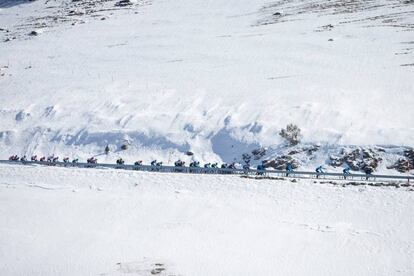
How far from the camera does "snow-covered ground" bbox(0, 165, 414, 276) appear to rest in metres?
17.3

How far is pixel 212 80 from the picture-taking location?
4309 centimetres

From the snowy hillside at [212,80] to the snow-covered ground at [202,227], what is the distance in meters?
8.13

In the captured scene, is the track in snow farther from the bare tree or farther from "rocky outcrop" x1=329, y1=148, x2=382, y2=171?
the bare tree

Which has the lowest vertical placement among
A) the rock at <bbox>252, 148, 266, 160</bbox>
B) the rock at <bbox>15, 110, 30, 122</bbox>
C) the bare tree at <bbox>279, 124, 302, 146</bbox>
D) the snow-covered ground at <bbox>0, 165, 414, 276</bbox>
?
the snow-covered ground at <bbox>0, 165, 414, 276</bbox>

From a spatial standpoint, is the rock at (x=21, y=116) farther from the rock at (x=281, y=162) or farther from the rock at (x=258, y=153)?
the rock at (x=281, y=162)

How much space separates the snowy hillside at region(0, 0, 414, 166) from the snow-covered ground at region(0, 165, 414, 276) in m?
8.13

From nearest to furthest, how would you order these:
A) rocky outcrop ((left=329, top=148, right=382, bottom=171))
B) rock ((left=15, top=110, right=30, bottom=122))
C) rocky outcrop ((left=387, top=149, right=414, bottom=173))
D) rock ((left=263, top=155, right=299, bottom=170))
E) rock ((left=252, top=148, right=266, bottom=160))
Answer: rocky outcrop ((left=387, top=149, right=414, bottom=173)), rocky outcrop ((left=329, top=148, right=382, bottom=171)), rock ((left=263, top=155, right=299, bottom=170)), rock ((left=252, top=148, right=266, bottom=160)), rock ((left=15, top=110, right=30, bottom=122))

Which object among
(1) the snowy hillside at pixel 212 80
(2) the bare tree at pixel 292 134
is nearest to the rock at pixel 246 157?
(1) the snowy hillside at pixel 212 80

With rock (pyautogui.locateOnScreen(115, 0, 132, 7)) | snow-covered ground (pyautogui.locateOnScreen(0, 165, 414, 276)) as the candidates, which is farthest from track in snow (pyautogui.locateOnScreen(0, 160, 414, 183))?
rock (pyautogui.locateOnScreen(115, 0, 132, 7))

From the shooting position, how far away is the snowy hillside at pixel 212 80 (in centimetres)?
3312

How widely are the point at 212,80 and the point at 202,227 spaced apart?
82.3 ft

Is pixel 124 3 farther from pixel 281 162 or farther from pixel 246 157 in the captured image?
pixel 281 162

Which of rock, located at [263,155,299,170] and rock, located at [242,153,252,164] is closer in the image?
rock, located at [263,155,299,170]

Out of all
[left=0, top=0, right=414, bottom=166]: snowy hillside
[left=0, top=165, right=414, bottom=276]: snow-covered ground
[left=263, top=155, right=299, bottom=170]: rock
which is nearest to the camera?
[left=0, top=165, right=414, bottom=276]: snow-covered ground
